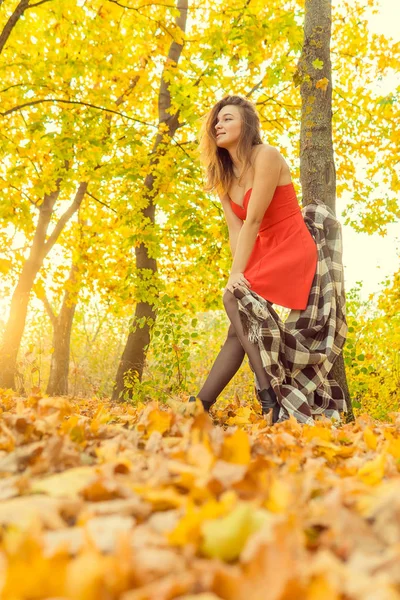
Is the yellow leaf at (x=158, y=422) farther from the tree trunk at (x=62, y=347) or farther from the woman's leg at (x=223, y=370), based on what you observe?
the tree trunk at (x=62, y=347)

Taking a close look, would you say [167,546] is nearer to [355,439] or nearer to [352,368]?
[355,439]

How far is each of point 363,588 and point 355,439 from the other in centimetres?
140

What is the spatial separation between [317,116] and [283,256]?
139 centimetres

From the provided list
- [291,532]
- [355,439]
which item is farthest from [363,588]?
[355,439]

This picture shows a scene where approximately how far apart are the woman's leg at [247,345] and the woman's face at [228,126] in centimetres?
100

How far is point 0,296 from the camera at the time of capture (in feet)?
32.3

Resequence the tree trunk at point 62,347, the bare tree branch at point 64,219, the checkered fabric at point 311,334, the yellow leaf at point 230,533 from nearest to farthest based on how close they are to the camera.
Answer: the yellow leaf at point 230,533, the checkered fabric at point 311,334, the bare tree branch at point 64,219, the tree trunk at point 62,347

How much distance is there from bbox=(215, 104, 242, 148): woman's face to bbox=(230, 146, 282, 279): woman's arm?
9.6 inches

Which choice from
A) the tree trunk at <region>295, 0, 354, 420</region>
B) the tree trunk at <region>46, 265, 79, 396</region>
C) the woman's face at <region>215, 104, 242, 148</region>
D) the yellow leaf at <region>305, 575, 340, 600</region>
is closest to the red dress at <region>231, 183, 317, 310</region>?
the woman's face at <region>215, 104, 242, 148</region>

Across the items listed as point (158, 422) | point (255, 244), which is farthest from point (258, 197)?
point (158, 422)

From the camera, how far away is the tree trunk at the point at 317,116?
12.8 ft

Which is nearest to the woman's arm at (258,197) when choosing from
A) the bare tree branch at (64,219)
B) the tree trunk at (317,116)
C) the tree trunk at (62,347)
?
the tree trunk at (317,116)

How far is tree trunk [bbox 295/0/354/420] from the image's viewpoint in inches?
154

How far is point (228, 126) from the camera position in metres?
3.47
